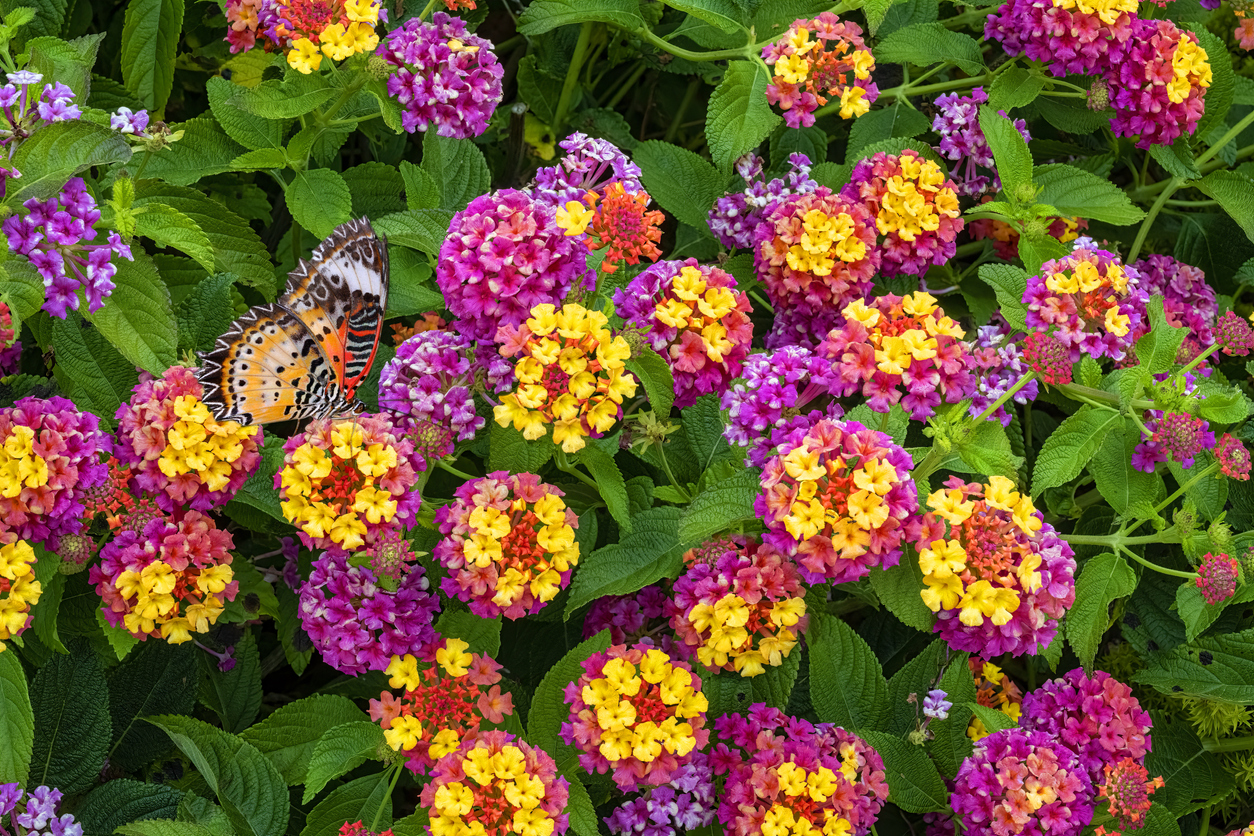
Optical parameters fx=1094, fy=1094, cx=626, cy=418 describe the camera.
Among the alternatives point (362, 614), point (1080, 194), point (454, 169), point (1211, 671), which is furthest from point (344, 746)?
point (1080, 194)

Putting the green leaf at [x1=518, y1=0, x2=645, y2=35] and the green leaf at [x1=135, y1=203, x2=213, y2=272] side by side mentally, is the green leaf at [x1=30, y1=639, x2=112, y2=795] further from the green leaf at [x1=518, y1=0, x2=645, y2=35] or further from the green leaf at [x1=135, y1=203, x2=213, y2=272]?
the green leaf at [x1=518, y1=0, x2=645, y2=35]

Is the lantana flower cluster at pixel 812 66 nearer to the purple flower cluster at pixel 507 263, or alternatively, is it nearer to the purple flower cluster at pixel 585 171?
the purple flower cluster at pixel 585 171

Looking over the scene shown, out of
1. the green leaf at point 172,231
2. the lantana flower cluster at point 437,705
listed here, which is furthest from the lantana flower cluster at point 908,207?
the green leaf at point 172,231

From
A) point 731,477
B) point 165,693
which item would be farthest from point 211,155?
point 731,477

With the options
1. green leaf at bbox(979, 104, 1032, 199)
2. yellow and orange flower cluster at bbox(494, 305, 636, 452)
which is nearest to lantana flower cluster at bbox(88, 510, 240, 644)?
yellow and orange flower cluster at bbox(494, 305, 636, 452)

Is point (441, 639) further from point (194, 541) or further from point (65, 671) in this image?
point (65, 671)

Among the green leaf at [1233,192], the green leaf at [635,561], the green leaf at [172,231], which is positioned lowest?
the green leaf at [635,561]
